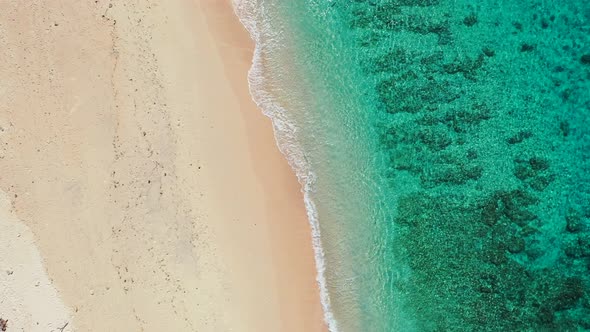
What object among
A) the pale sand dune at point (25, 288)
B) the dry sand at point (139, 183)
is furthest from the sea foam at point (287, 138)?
the pale sand dune at point (25, 288)

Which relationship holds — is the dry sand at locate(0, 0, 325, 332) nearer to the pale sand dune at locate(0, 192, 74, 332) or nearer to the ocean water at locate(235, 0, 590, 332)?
the pale sand dune at locate(0, 192, 74, 332)

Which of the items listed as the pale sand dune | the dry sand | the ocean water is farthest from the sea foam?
the pale sand dune

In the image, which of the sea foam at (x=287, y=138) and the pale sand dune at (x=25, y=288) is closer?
the pale sand dune at (x=25, y=288)

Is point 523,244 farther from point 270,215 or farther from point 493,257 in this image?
point 270,215

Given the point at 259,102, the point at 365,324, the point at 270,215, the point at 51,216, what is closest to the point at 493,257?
the point at 365,324

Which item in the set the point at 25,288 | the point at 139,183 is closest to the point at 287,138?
the point at 139,183

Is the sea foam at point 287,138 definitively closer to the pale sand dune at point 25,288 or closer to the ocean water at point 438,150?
the ocean water at point 438,150
